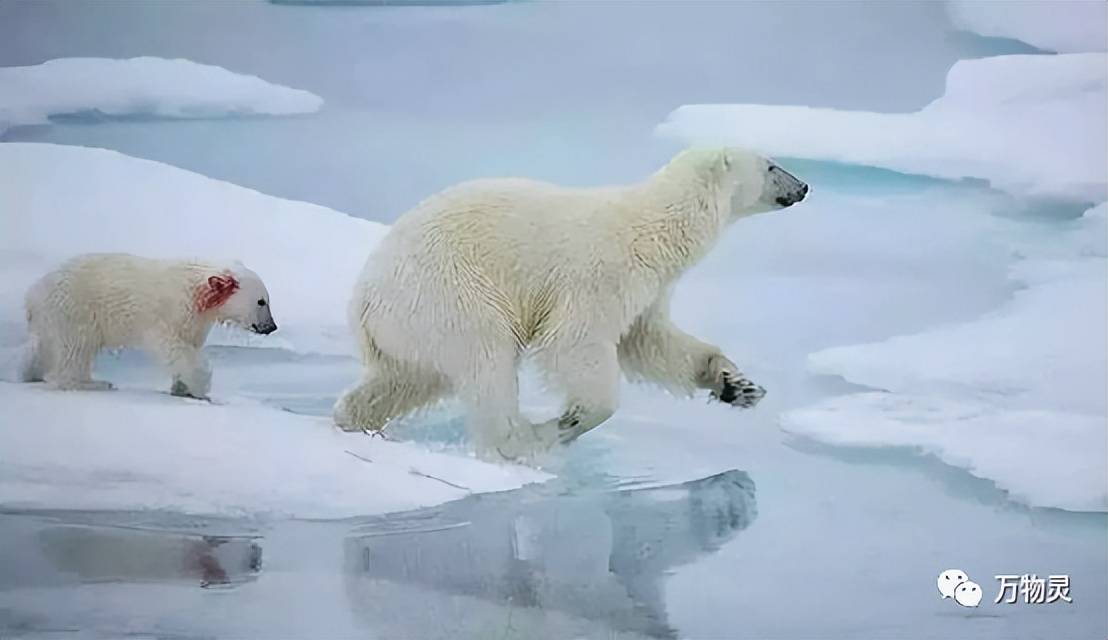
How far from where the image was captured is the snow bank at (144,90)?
6.89 feet

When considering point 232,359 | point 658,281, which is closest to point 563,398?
point 658,281

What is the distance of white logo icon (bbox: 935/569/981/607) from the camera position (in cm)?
208

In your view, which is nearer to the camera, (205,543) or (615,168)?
(205,543)

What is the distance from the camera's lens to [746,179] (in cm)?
211

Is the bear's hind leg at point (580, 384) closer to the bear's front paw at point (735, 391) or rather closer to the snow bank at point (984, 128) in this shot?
the bear's front paw at point (735, 391)

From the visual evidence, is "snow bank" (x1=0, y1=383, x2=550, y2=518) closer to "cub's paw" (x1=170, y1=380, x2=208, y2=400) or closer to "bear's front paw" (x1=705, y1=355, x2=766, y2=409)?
"cub's paw" (x1=170, y1=380, x2=208, y2=400)

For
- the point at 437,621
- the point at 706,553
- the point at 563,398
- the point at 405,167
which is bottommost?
the point at 437,621

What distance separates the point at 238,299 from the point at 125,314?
0.19 metres

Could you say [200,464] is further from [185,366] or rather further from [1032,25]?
[1032,25]

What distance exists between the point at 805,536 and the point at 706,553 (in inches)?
6.9

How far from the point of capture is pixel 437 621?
1.98 meters

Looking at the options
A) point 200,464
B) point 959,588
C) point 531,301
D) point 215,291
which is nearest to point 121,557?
point 200,464

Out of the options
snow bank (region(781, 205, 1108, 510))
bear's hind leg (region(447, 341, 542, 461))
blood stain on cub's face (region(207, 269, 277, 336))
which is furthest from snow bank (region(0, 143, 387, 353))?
snow bank (region(781, 205, 1108, 510))

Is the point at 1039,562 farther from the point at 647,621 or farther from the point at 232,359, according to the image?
the point at 232,359
